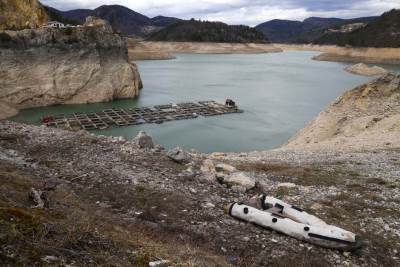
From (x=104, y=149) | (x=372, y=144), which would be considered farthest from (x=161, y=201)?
(x=372, y=144)

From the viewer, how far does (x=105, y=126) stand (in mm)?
36562

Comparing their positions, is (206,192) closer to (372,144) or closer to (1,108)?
(372,144)

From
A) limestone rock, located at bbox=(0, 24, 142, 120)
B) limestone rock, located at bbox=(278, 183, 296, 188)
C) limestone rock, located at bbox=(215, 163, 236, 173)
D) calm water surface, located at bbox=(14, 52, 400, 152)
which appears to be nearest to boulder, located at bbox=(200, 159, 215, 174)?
limestone rock, located at bbox=(215, 163, 236, 173)

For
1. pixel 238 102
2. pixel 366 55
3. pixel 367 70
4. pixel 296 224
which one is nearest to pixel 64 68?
pixel 238 102

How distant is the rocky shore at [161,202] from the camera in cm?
684

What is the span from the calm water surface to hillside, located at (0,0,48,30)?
12.6 metres

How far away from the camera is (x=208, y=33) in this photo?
16850 centimetres

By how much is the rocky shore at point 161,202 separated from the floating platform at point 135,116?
707 inches

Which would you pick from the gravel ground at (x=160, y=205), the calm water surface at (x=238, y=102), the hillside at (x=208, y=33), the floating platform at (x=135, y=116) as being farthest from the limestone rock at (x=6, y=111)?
the hillside at (x=208, y=33)

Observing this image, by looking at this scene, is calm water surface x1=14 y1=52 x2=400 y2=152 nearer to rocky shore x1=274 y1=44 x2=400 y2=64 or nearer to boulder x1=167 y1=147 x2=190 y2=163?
boulder x1=167 y1=147 x2=190 y2=163

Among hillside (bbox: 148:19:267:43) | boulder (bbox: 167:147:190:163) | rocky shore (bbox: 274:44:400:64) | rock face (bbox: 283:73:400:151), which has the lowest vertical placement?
rock face (bbox: 283:73:400:151)

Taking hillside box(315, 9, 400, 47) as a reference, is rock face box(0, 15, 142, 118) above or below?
below

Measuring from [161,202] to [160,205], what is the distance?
195 mm

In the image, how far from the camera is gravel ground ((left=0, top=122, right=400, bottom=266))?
6.86 m
